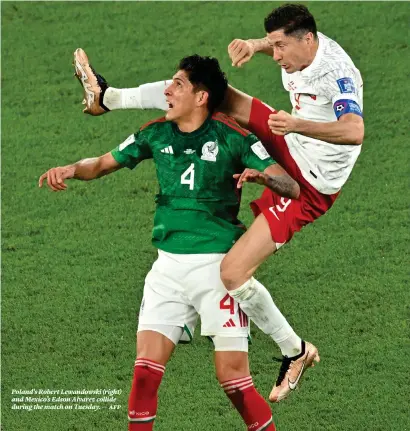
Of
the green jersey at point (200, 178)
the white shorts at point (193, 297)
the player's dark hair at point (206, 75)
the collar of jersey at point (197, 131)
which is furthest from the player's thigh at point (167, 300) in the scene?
the player's dark hair at point (206, 75)

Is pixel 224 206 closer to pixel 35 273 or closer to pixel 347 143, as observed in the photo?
pixel 347 143

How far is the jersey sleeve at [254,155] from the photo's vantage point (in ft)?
24.0

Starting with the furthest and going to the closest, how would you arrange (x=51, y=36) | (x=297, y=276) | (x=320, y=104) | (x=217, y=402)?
(x=51, y=36), (x=297, y=276), (x=217, y=402), (x=320, y=104)

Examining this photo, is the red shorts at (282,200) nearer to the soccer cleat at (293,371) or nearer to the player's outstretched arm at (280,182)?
the player's outstretched arm at (280,182)

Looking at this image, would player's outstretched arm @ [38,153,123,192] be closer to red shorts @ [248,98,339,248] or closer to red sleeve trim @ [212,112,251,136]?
red sleeve trim @ [212,112,251,136]

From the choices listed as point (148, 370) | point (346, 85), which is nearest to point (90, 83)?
point (346, 85)

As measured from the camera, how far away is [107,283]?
10.6m

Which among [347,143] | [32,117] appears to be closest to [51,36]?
[32,117]

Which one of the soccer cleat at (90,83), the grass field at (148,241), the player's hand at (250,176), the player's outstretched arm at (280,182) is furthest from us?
the grass field at (148,241)

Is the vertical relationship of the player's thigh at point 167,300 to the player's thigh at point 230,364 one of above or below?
above

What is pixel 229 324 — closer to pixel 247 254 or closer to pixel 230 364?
pixel 230 364

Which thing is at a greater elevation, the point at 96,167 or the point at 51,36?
the point at 96,167

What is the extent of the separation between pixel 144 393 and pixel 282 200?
55.0 inches

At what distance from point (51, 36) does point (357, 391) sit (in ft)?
22.2
